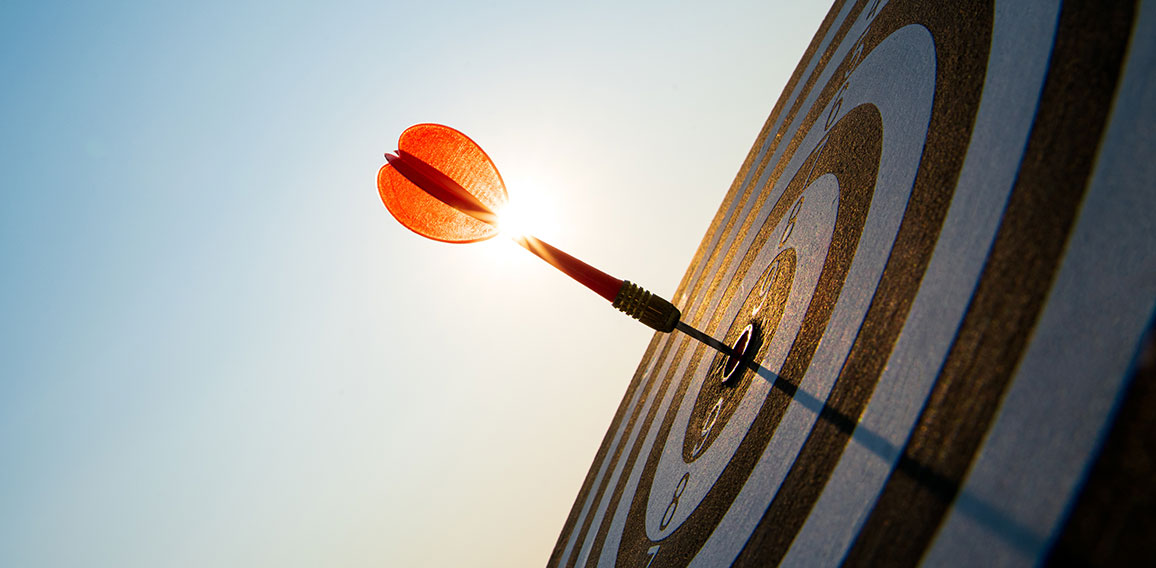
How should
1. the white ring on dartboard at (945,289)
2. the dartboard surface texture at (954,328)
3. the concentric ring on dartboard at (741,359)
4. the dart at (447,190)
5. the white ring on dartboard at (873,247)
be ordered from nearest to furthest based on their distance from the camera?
the dartboard surface texture at (954,328) < the white ring on dartboard at (945,289) < the white ring on dartboard at (873,247) < the concentric ring on dartboard at (741,359) < the dart at (447,190)

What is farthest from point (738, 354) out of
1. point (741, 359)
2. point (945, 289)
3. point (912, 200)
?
point (945, 289)

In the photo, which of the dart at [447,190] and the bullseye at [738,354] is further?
the dart at [447,190]

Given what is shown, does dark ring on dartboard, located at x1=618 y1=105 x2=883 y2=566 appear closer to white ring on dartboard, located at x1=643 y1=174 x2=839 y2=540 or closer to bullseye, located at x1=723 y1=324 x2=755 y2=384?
white ring on dartboard, located at x1=643 y1=174 x2=839 y2=540

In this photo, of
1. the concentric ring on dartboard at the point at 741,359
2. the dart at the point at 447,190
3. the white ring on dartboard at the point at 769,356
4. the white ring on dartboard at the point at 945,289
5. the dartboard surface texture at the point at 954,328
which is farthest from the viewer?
the dart at the point at 447,190

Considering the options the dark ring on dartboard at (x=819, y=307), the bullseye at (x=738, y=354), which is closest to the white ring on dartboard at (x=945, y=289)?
the dark ring on dartboard at (x=819, y=307)

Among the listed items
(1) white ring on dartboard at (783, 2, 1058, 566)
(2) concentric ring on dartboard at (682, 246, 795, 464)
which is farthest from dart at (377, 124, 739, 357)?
(1) white ring on dartboard at (783, 2, 1058, 566)

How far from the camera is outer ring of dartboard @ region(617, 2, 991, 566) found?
5.10 ft

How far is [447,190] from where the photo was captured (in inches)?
101

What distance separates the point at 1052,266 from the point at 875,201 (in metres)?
0.89

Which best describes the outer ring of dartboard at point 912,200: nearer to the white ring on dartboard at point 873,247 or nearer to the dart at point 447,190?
the white ring on dartboard at point 873,247

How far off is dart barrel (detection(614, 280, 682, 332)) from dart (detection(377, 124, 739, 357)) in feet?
0.59

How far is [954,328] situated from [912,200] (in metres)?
0.57

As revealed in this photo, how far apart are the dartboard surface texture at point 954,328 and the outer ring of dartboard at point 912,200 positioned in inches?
0.4

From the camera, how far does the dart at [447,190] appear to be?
255 cm
